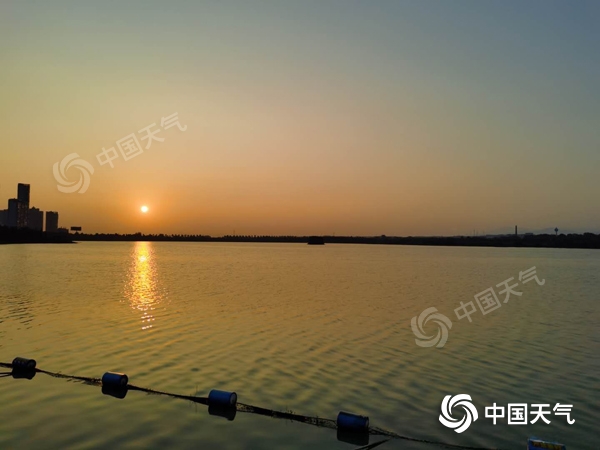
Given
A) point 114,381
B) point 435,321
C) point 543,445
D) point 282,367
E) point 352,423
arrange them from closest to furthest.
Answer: point 543,445, point 352,423, point 114,381, point 282,367, point 435,321

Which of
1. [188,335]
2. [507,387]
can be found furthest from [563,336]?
[188,335]

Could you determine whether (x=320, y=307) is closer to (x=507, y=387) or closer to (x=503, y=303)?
(x=503, y=303)

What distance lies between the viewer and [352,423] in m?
12.4

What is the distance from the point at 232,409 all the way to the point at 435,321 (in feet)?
63.9

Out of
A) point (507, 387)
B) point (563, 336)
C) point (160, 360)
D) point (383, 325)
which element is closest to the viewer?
point (507, 387)

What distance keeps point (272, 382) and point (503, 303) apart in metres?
29.7

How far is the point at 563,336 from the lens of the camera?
1032 inches

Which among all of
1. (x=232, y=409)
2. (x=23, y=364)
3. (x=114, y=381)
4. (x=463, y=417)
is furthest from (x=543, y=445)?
(x=23, y=364)

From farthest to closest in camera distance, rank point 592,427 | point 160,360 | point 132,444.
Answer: point 160,360 → point 592,427 → point 132,444

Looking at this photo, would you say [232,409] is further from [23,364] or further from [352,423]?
[23,364]

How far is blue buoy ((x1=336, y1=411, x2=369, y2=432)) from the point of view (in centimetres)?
1233

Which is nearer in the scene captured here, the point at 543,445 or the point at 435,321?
the point at 543,445

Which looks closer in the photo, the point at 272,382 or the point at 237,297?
the point at 272,382

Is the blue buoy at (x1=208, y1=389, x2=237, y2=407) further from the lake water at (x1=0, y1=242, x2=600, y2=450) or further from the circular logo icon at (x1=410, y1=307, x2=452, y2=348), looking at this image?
the circular logo icon at (x1=410, y1=307, x2=452, y2=348)
